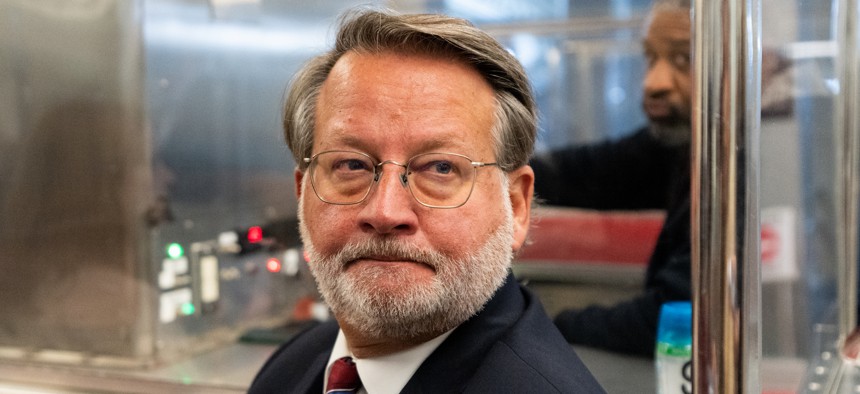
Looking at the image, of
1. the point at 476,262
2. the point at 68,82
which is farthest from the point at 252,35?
the point at 476,262

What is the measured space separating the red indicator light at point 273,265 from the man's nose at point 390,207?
1.10m

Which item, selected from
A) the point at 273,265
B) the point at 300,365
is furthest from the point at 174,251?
the point at 300,365

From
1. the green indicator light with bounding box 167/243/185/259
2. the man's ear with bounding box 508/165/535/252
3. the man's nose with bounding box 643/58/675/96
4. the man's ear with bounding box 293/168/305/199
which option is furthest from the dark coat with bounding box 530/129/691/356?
the green indicator light with bounding box 167/243/185/259

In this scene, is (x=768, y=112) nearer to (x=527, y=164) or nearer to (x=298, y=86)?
(x=527, y=164)

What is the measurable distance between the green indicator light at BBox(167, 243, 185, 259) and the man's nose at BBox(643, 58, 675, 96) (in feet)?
4.13

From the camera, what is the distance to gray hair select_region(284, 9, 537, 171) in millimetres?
940

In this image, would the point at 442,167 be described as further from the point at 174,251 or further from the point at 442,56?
the point at 174,251

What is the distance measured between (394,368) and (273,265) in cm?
105

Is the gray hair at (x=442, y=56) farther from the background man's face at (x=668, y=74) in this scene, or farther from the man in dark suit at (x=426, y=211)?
the background man's face at (x=668, y=74)

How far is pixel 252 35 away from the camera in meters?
1.94

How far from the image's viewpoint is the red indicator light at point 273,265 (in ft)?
6.42

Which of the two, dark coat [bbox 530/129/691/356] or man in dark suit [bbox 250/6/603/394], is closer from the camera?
man in dark suit [bbox 250/6/603/394]

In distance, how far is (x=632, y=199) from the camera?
2.06 m

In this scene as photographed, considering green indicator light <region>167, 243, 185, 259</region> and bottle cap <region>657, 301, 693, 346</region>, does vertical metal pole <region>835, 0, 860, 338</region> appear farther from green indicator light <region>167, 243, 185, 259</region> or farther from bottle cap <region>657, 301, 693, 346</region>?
green indicator light <region>167, 243, 185, 259</region>
